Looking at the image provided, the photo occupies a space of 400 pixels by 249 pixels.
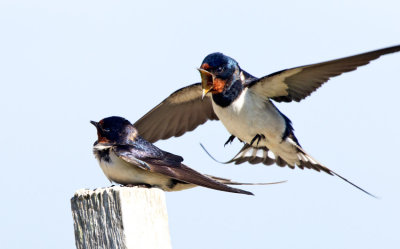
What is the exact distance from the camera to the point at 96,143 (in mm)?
3188

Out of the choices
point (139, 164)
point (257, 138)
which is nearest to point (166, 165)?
point (139, 164)

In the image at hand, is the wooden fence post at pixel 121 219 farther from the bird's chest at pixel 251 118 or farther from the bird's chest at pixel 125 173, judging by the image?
the bird's chest at pixel 251 118

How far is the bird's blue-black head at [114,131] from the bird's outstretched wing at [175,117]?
59.0 inches

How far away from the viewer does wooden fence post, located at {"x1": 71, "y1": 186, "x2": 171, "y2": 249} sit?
1.98 metres

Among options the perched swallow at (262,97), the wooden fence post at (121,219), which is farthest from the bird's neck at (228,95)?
the wooden fence post at (121,219)

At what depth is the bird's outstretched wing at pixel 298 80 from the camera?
12.0 feet

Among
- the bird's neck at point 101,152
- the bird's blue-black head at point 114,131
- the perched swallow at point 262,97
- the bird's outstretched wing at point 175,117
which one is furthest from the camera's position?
the bird's outstretched wing at point 175,117

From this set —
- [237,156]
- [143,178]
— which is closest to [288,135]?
[237,156]

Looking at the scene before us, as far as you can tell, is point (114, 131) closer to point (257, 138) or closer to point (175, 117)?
point (257, 138)

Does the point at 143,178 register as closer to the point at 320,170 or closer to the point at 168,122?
the point at 320,170

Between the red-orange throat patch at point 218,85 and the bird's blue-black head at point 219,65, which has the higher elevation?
the bird's blue-black head at point 219,65

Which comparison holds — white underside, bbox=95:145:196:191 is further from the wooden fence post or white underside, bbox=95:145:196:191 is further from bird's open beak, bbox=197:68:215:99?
bird's open beak, bbox=197:68:215:99

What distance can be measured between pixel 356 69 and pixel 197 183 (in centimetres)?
126

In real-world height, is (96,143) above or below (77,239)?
above
